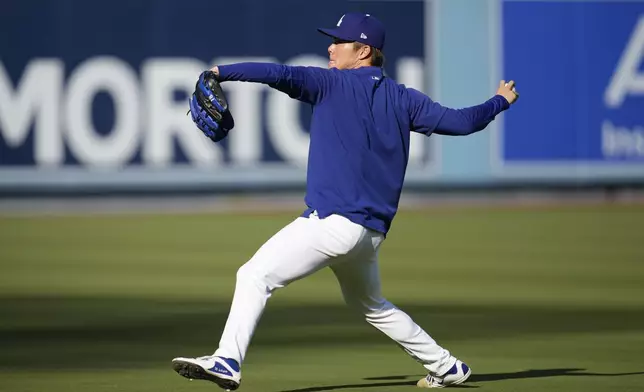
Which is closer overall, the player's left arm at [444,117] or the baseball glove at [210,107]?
the baseball glove at [210,107]

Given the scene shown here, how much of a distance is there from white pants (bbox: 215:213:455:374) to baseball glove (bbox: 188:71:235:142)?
1.94ft

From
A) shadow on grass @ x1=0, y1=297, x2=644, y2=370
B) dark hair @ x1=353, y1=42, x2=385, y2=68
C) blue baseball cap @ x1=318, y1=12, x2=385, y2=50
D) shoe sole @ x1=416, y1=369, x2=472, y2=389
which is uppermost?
blue baseball cap @ x1=318, y1=12, x2=385, y2=50

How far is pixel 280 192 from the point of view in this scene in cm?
2216

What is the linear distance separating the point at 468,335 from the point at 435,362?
2450mm

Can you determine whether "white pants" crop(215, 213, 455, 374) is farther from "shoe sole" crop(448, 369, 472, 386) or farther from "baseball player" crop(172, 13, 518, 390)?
"shoe sole" crop(448, 369, 472, 386)

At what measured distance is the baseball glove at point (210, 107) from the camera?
675 cm

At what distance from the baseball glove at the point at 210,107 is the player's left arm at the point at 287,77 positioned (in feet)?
0.54

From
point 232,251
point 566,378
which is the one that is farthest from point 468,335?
point 232,251

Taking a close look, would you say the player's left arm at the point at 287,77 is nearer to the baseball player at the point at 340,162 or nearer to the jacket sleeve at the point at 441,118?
the baseball player at the point at 340,162

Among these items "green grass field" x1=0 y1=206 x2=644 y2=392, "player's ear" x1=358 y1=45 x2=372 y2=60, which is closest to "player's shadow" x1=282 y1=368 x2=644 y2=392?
"green grass field" x1=0 y1=206 x2=644 y2=392

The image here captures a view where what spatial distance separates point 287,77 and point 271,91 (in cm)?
1539

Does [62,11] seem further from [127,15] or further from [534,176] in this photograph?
[534,176]

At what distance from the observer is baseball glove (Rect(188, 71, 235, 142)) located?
6.75 m

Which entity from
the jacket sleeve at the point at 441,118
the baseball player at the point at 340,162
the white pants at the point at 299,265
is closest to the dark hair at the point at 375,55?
the baseball player at the point at 340,162
